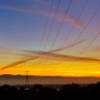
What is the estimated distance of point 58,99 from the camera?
40.9 m

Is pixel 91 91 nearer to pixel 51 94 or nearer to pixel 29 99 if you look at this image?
pixel 51 94

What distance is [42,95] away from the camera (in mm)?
44281

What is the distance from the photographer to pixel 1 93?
46.7 meters

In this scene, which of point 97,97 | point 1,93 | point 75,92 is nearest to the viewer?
point 97,97

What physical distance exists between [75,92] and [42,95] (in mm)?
6649

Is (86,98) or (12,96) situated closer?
(86,98)

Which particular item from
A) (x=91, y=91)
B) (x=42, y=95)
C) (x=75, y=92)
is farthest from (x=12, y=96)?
(x=91, y=91)

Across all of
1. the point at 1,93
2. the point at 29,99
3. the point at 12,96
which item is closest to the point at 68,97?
the point at 29,99

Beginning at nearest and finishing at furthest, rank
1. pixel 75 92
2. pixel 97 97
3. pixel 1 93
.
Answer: pixel 97 97
pixel 75 92
pixel 1 93

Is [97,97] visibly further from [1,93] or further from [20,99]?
[1,93]

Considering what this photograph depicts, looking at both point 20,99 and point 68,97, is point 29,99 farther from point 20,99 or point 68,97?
point 68,97

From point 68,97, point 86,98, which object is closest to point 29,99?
point 68,97

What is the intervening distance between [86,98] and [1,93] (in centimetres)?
1812

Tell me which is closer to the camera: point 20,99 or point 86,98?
point 86,98
